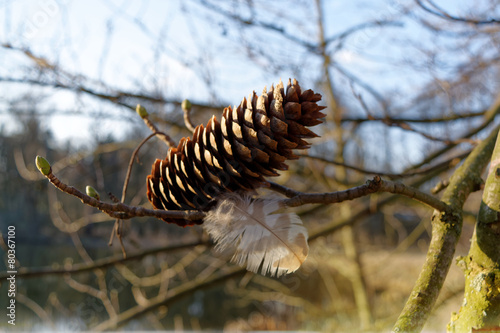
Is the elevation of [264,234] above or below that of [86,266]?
below

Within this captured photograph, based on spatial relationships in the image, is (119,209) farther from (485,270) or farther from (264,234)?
(485,270)

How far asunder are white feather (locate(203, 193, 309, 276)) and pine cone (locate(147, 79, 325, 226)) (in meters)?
0.03

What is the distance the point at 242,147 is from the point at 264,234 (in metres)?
0.14

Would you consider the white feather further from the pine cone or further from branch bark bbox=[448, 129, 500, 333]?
branch bark bbox=[448, 129, 500, 333]

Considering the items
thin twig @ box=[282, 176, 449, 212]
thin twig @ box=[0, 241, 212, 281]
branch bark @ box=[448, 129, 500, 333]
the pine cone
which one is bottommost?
branch bark @ box=[448, 129, 500, 333]

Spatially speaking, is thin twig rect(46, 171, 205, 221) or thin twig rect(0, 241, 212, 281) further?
thin twig rect(0, 241, 212, 281)

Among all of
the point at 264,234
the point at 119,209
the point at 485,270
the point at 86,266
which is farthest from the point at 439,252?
the point at 86,266

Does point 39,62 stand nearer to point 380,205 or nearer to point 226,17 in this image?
point 226,17

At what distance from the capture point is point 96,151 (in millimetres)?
A: 2389

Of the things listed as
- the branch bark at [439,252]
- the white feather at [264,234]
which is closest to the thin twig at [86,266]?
the white feather at [264,234]

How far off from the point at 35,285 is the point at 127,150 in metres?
4.68

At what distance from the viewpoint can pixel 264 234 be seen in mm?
623

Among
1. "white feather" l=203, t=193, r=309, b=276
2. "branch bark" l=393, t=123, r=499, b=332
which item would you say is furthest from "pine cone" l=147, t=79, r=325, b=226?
"branch bark" l=393, t=123, r=499, b=332

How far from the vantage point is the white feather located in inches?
24.2
